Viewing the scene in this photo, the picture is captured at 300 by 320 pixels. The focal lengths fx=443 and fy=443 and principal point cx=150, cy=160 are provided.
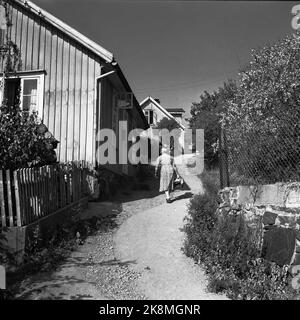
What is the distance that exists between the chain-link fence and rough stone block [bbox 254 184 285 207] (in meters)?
0.20

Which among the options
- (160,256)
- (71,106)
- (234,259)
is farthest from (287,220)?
(71,106)

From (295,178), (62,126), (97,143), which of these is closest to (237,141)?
(295,178)

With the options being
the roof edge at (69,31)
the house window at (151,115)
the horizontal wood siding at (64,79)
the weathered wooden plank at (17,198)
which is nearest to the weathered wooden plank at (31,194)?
the weathered wooden plank at (17,198)

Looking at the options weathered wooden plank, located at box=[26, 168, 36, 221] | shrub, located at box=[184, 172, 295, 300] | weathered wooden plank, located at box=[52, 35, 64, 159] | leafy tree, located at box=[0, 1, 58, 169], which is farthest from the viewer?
weathered wooden plank, located at box=[52, 35, 64, 159]

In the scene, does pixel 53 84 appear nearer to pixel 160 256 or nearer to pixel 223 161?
pixel 223 161

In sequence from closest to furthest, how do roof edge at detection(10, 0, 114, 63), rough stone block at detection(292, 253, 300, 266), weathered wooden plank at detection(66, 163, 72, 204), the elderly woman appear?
rough stone block at detection(292, 253, 300, 266)
weathered wooden plank at detection(66, 163, 72, 204)
roof edge at detection(10, 0, 114, 63)
the elderly woman

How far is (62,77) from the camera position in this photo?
42.1 feet

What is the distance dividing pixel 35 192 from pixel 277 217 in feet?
14.5

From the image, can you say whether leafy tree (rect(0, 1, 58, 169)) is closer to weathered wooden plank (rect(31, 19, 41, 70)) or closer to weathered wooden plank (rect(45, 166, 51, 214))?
weathered wooden plank (rect(45, 166, 51, 214))

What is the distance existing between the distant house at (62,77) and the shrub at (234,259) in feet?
15.7

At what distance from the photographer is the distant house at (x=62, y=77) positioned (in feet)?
41.1

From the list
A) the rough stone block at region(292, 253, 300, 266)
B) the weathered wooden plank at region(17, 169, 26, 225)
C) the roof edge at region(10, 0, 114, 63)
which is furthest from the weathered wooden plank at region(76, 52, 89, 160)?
the rough stone block at region(292, 253, 300, 266)

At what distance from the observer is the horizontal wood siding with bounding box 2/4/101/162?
12.6 meters

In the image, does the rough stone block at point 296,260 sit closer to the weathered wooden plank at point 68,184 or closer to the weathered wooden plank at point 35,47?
the weathered wooden plank at point 68,184
